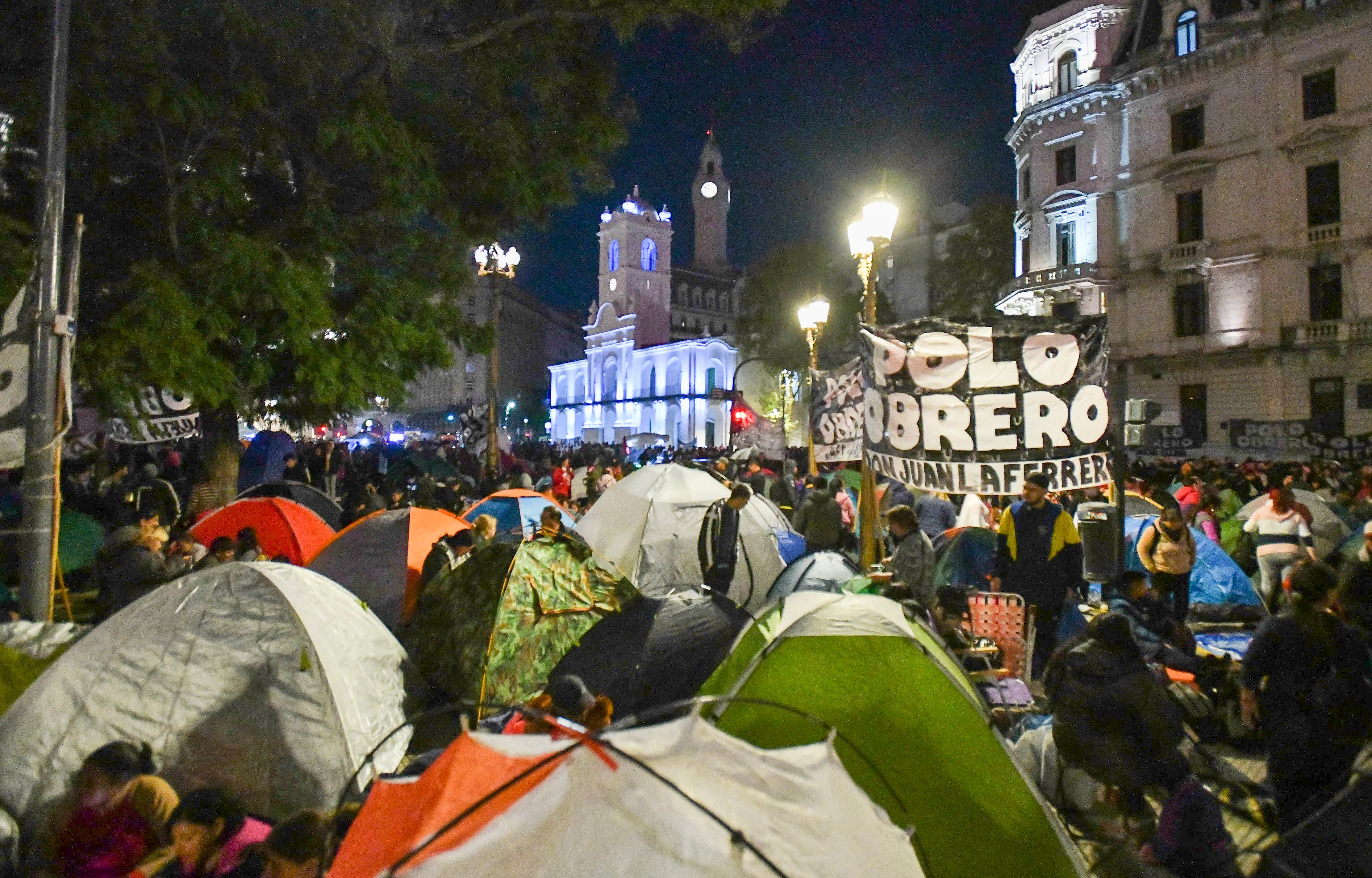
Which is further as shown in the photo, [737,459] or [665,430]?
[665,430]

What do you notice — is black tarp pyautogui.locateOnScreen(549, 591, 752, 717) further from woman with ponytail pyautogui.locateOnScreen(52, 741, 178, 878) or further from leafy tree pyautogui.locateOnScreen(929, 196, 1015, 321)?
leafy tree pyautogui.locateOnScreen(929, 196, 1015, 321)

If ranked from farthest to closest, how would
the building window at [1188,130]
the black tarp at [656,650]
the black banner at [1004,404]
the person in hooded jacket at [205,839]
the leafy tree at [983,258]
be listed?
the leafy tree at [983,258]
the building window at [1188,130]
the black banner at [1004,404]
the black tarp at [656,650]
the person in hooded jacket at [205,839]

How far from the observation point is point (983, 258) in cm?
4144

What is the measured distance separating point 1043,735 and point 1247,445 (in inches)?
910

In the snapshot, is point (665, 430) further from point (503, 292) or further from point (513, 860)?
point (513, 860)

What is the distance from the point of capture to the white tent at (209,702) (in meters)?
4.53

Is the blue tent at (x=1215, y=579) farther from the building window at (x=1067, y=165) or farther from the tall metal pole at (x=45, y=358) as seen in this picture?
the building window at (x=1067, y=165)

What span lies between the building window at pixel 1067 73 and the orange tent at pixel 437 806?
36.2 metres

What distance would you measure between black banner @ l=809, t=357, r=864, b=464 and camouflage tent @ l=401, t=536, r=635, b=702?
6.28 metres

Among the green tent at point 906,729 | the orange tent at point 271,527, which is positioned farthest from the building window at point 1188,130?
the green tent at point 906,729

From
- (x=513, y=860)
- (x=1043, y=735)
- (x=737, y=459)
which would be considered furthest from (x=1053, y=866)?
(x=737, y=459)

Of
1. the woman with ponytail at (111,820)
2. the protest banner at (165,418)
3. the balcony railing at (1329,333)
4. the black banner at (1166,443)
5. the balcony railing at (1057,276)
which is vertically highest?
the balcony railing at (1057,276)

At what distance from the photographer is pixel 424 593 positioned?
7.30 meters

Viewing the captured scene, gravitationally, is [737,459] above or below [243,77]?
below
